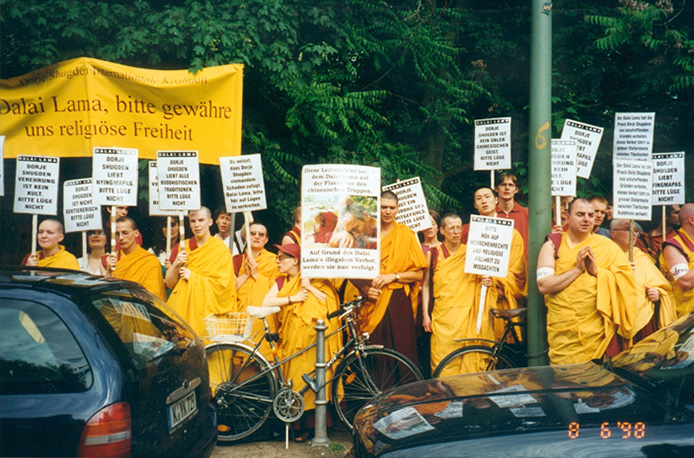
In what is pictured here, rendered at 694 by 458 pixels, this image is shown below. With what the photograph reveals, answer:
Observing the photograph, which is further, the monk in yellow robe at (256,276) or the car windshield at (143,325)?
the monk in yellow robe at (256,276)

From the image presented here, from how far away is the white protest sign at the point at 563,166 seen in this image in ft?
20.3

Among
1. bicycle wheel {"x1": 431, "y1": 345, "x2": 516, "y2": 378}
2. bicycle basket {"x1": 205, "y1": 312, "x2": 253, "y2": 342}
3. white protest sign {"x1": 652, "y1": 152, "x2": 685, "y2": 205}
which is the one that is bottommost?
bicycle wheel {"x1": 431, "y1": 345, "x2": 516, "y2": 378}

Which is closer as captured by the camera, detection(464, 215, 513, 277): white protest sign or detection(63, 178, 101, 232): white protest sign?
detection(464, 215, 513, 277): white protest sign

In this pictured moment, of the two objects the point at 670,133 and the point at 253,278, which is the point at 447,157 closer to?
the point at 670,133

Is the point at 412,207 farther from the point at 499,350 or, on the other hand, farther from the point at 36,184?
the point at 36,184

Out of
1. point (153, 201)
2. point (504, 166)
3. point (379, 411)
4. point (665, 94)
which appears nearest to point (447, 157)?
point (504, 166)

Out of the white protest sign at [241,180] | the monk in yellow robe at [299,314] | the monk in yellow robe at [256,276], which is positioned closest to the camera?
the monk in yellow robe at [299,314]

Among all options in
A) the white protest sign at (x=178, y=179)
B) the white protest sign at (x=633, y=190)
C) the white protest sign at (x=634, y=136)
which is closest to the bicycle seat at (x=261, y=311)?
the white protest sign at (x=178, y=179)

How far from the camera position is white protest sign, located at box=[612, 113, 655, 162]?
6.41 meters

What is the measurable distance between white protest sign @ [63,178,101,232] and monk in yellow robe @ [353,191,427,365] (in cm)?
290

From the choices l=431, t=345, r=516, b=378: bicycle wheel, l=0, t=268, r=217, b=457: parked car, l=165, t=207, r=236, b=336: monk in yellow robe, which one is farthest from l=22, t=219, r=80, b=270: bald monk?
l=431, t=345, r=516, b=378: bicycle wheel

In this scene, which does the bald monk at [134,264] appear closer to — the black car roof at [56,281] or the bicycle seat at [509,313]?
the black car roof at [56,281]

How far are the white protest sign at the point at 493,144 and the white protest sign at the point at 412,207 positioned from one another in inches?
28.2

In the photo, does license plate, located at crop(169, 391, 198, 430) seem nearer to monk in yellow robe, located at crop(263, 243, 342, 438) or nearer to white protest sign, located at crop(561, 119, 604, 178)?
monk in yellow robe, located at crop(263, 243, 342, 438)
